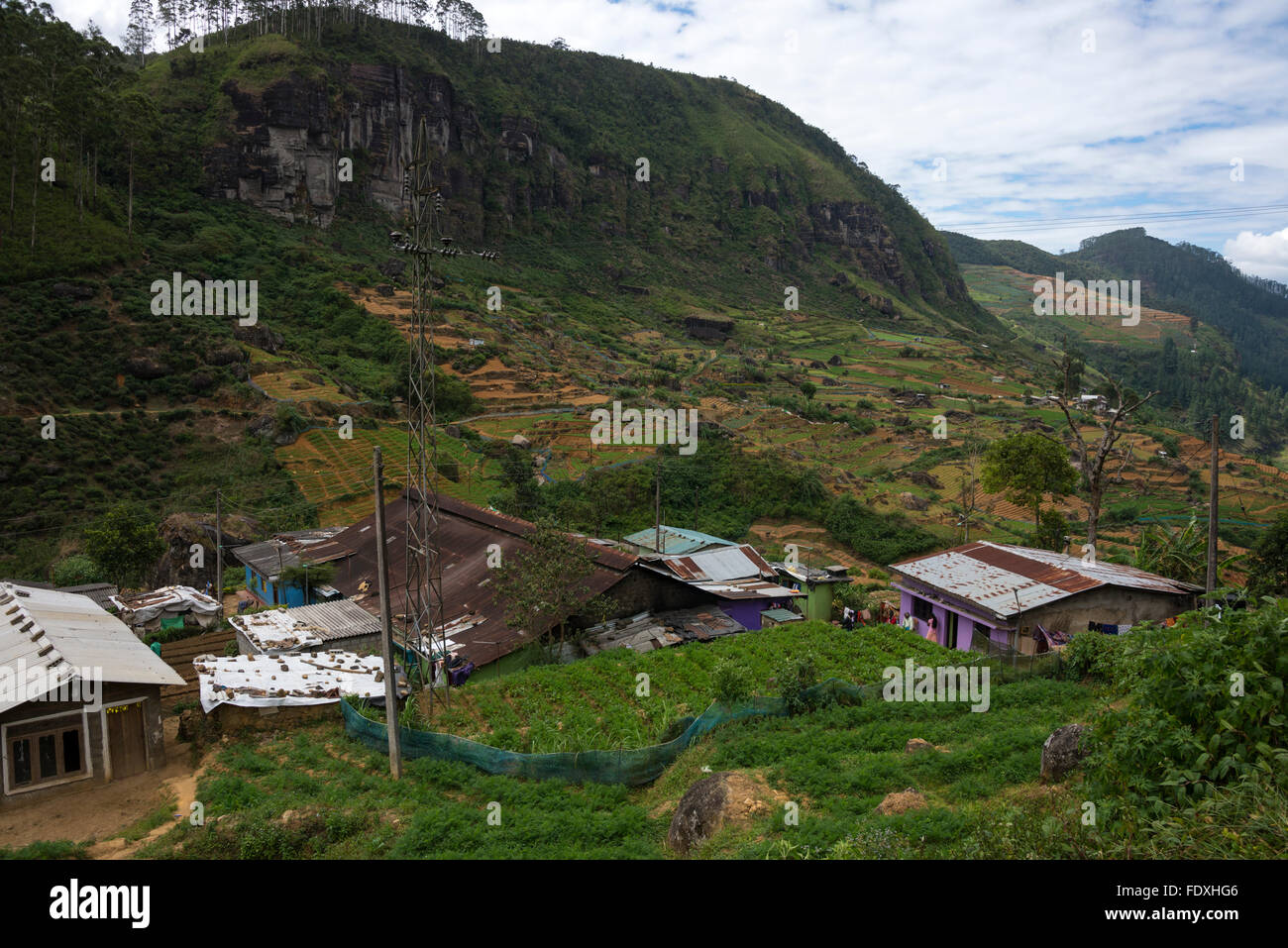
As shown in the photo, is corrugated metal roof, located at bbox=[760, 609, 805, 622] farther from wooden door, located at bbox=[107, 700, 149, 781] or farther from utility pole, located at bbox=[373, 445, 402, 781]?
wooden door, located at bbox=[107, 700, 149, 781]

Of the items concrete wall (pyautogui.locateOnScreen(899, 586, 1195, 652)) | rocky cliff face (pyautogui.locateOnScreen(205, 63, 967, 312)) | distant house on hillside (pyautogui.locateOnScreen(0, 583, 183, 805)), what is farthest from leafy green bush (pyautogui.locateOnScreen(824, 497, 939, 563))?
rocky cliff face (pyautogui.locateOnScreen(205, 63, 967, 312))

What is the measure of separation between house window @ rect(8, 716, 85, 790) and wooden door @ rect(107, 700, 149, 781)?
0.43 meters

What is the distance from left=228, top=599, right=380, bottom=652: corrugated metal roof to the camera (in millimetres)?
19531

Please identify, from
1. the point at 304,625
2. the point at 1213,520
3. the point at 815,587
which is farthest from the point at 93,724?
the point at 815,587

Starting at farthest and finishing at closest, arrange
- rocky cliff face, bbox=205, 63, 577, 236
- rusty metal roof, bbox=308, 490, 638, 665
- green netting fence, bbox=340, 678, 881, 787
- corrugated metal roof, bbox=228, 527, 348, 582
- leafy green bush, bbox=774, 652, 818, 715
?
rocky cliff face, bbox=205, 63, 577, 236, corrugated metal roof, bbox=228, 527, 348, 582, rusty metal roof, bbox=308, 490, 638, 665, leafy green bush, bbox=774, 652, 818, 715, green netting fence, bbox=340, 678, 881, 787

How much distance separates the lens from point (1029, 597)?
1980cm

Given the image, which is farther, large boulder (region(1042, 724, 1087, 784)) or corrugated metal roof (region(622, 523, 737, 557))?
corrugated metal roof (region(622, 523, 737, 557))

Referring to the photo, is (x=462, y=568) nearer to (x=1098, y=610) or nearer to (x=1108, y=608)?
(x=1098, y=610)

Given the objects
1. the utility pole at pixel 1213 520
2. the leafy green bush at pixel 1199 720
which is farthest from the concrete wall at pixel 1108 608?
the leafy green bush at pixel 1199 720

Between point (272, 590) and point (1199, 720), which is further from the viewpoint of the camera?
point (272, 590)

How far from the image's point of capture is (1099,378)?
127 m

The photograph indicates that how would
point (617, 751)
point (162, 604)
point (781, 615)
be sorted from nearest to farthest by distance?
point (617, 751)
point (781, 615)
point (162, 604)

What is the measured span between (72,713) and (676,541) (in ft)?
73.0
